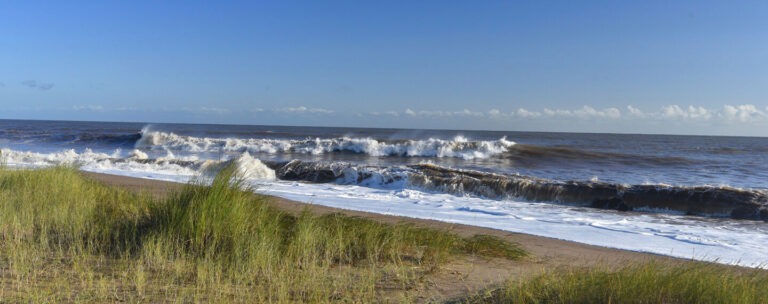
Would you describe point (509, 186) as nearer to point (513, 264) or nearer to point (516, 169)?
point (516, 169)

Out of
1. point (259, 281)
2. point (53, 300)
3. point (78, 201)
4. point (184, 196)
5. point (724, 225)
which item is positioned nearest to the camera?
point (53, 300)

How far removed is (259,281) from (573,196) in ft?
35.4

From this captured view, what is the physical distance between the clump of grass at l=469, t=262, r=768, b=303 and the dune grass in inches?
35.8

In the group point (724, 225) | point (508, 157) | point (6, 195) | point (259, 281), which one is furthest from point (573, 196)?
point (508, 157)

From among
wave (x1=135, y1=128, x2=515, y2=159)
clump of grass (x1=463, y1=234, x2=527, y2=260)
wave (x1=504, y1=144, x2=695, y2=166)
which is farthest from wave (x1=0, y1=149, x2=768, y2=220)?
wave (x1=504, y1=144, x2=695, y2=166)

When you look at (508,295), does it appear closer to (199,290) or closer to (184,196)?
(199,290)

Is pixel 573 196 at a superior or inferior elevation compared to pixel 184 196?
inferior

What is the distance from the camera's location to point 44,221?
584 centimetres

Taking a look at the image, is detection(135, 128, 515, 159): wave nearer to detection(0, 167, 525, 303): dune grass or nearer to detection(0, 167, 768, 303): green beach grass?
detection(0, 167, 525, 303): dune grass

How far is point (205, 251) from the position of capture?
192 inches

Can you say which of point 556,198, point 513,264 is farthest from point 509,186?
point 513,264

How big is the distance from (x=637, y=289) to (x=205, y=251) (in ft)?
11.6

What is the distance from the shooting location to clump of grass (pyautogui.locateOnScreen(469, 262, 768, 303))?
3.59 meters

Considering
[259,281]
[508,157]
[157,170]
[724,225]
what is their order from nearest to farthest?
[259,281] → [724,225] → [157,170] → [508,157]
